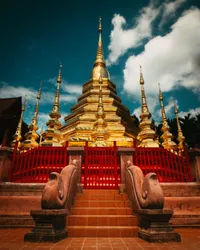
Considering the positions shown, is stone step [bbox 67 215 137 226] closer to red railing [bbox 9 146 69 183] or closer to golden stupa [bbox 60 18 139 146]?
red railing [bbox 9 146 69 183]

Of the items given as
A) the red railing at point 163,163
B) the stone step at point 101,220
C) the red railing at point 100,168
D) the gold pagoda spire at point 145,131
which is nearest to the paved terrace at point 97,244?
the stone step at point 101,220

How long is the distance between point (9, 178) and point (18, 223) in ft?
6.70

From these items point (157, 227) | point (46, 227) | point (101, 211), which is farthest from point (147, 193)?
point (46, 227)

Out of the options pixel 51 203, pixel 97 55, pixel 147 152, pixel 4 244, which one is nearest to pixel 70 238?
pixel 51 203

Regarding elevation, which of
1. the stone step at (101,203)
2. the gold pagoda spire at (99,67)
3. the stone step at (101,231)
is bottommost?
the stone step at (101,231)

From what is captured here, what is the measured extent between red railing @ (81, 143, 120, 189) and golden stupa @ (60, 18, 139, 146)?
108 inches

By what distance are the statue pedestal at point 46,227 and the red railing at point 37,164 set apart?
9.86ft

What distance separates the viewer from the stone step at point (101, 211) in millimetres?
4812

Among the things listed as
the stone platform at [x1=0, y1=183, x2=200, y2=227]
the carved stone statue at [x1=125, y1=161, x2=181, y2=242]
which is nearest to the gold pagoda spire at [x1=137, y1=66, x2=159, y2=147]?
the stone platform at [x1=0, y1=183, x2=200, y2=227]

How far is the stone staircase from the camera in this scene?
4.11 meters

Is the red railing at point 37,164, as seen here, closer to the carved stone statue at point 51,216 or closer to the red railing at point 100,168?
the red railing at point 100,168

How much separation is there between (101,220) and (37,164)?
3556mm

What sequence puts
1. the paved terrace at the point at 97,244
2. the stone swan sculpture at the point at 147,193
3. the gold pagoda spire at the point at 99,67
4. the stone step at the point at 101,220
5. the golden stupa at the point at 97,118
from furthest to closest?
the gold pagoda spire at the point at 99,67 < the golden stupa at the point at 97,118 < the stone step at the point at 101,220 < the stone swan sculpture at the point at 147,193 < the paved terrace at the point at 97,244

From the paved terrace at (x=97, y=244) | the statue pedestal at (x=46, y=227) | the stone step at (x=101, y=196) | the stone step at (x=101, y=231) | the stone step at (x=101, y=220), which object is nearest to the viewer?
the paved terrace at (x=97, y=244)
